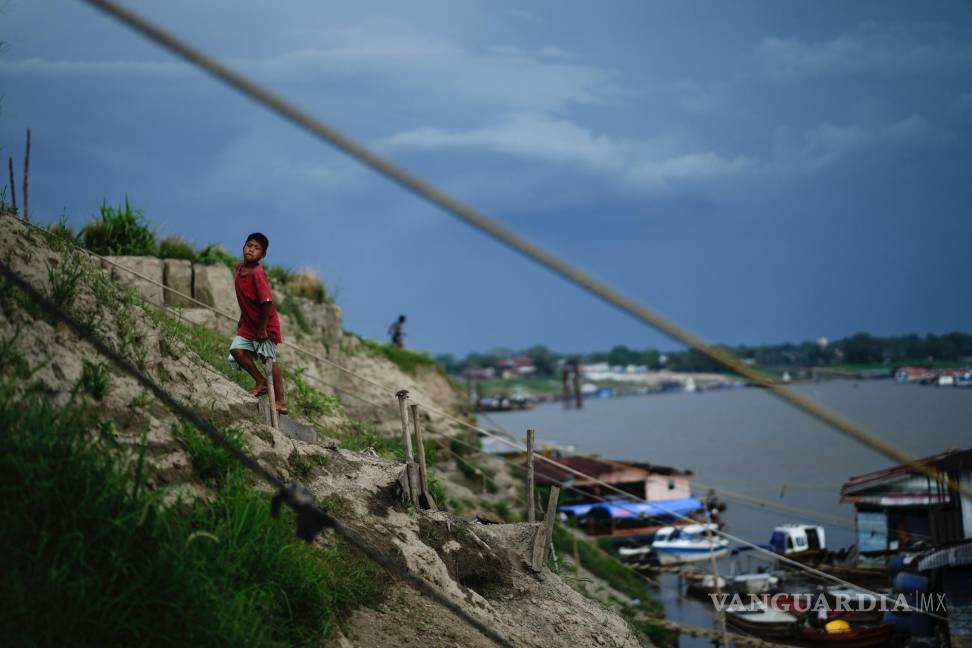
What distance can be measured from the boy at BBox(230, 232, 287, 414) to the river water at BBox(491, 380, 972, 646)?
7210 mm

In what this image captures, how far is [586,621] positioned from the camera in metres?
7.52

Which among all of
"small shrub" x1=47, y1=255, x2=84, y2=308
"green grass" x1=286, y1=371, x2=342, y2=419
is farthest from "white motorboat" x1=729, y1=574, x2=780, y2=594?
"small shrub" x1=47, y1=255, x2=84, y2=308

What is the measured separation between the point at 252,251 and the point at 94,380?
101 inches

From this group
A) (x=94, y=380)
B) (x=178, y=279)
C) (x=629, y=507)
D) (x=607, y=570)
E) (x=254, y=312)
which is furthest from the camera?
(x=629, y=507)

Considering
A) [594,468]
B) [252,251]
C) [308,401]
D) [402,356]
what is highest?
[252,251]

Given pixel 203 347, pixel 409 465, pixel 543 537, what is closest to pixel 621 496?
pixel 203 347

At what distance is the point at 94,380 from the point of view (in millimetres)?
5527

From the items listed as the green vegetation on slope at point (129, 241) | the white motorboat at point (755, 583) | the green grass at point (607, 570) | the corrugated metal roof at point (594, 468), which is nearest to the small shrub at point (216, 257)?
the green vegetation on slope at point (129, 241)

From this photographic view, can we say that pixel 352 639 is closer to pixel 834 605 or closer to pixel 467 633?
pixel 467 633

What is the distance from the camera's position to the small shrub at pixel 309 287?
1898 centimetres

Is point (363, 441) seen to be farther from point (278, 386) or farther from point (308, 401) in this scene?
point (278, 386)

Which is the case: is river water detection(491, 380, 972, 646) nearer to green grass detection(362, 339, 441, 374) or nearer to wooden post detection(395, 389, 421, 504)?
wooden post detection(395, 389, 421, 504)

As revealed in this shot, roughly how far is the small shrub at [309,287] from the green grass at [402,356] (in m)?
2.52

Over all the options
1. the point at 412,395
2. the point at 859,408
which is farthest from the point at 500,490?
the point at 859,408
